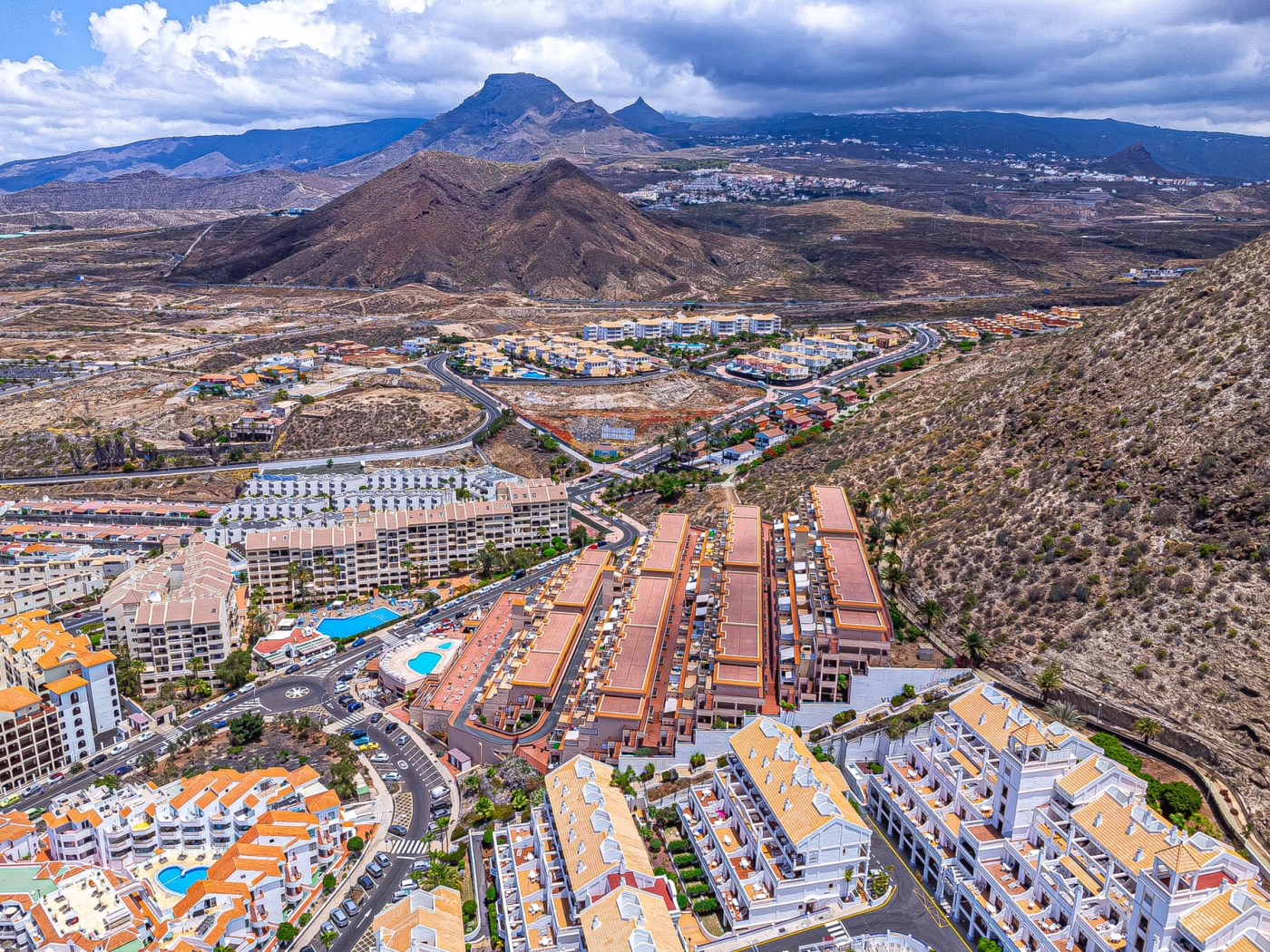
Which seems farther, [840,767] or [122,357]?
[122,357]

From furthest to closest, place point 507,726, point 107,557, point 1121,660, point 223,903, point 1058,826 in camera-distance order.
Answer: point 107,557, point 507,726, point 1121,660, point 223,903, point 1058,826

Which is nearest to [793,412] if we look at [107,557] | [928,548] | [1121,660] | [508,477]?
[508,477]

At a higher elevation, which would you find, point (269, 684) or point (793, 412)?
point (793, 412)

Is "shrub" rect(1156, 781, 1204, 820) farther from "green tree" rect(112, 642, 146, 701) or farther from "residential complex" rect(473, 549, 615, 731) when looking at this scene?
"green tree" rect(112, 642, 146, 701)

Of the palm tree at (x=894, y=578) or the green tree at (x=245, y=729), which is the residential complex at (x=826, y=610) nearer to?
the palm tree at (x=894, y=578)

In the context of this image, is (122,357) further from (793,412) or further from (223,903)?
(223,903)

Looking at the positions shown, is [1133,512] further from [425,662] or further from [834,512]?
[425,662]
